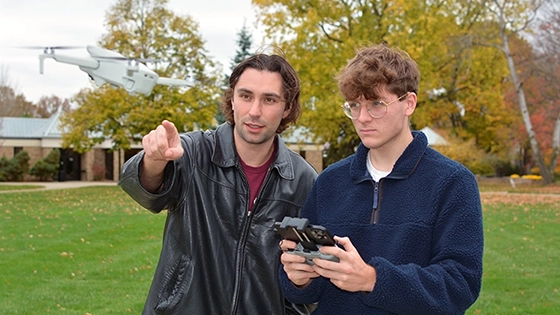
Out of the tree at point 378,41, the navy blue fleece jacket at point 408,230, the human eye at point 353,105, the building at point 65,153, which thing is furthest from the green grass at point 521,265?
the building at point 65,153

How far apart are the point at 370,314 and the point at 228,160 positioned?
49.7 inches

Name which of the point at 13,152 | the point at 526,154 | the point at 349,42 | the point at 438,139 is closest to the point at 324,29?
the point at 349,42

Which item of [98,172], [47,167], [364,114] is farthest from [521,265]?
[98,172]

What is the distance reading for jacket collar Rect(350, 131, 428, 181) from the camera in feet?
8.20

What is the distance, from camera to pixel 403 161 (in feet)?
8.29

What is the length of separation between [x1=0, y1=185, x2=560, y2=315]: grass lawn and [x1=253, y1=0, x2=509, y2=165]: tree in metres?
12.9

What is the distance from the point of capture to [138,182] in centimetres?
308

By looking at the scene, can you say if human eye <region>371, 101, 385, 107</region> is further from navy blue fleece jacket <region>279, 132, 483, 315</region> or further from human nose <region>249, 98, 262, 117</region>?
human nose <region>249, 98, 262, 117</region>

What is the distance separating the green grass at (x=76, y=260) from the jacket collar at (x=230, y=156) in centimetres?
456

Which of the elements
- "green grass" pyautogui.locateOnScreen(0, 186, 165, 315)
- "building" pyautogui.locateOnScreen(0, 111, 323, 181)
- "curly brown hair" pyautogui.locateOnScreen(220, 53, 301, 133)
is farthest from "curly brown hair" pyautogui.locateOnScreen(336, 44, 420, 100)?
"building" pyautogui.locateOnScreen(0, 111, 323, 181)

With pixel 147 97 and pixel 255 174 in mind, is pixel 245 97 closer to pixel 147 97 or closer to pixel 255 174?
pixel 255 174

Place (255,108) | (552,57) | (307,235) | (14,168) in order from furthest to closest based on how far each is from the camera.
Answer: (14,168) → (552,57) → (255,108) → (307,235)

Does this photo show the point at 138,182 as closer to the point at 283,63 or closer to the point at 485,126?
the point at 283,63

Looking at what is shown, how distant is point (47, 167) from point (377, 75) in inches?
1756
